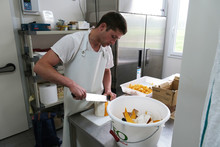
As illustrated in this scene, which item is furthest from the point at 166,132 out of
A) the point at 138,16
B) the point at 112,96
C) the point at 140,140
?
the point at 138,16

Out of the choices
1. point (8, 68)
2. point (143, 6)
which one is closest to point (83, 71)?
Answer: point (8, 68)

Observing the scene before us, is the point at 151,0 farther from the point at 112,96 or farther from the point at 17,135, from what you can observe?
the point at 17,135

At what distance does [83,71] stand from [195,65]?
0.86 meters

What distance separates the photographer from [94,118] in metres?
1.11

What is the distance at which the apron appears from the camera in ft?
3.97

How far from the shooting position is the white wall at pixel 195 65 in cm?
49

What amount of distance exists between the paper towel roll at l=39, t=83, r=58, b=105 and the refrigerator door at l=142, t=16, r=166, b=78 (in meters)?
1.57

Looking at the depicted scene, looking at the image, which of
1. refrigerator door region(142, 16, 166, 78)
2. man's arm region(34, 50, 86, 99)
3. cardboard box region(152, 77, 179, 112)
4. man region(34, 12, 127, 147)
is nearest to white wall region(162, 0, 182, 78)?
refrigerator door region(142, 16, 166, 78)

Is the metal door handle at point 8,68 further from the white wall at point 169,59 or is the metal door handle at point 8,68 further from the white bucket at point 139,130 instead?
the white wall at point 169,59

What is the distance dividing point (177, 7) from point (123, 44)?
1532mm

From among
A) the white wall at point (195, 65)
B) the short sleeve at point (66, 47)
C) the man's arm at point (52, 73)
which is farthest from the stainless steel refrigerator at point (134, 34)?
the white wall at point (195, 65)

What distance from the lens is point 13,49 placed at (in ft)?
6.66

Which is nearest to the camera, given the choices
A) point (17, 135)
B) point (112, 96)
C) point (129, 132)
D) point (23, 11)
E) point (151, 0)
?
point (129, 132)

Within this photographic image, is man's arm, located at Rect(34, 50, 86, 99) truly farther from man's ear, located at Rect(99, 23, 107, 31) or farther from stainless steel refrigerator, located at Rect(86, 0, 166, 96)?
stainless steel refrigerator, located at Rect(86, 0, 166, 96)
